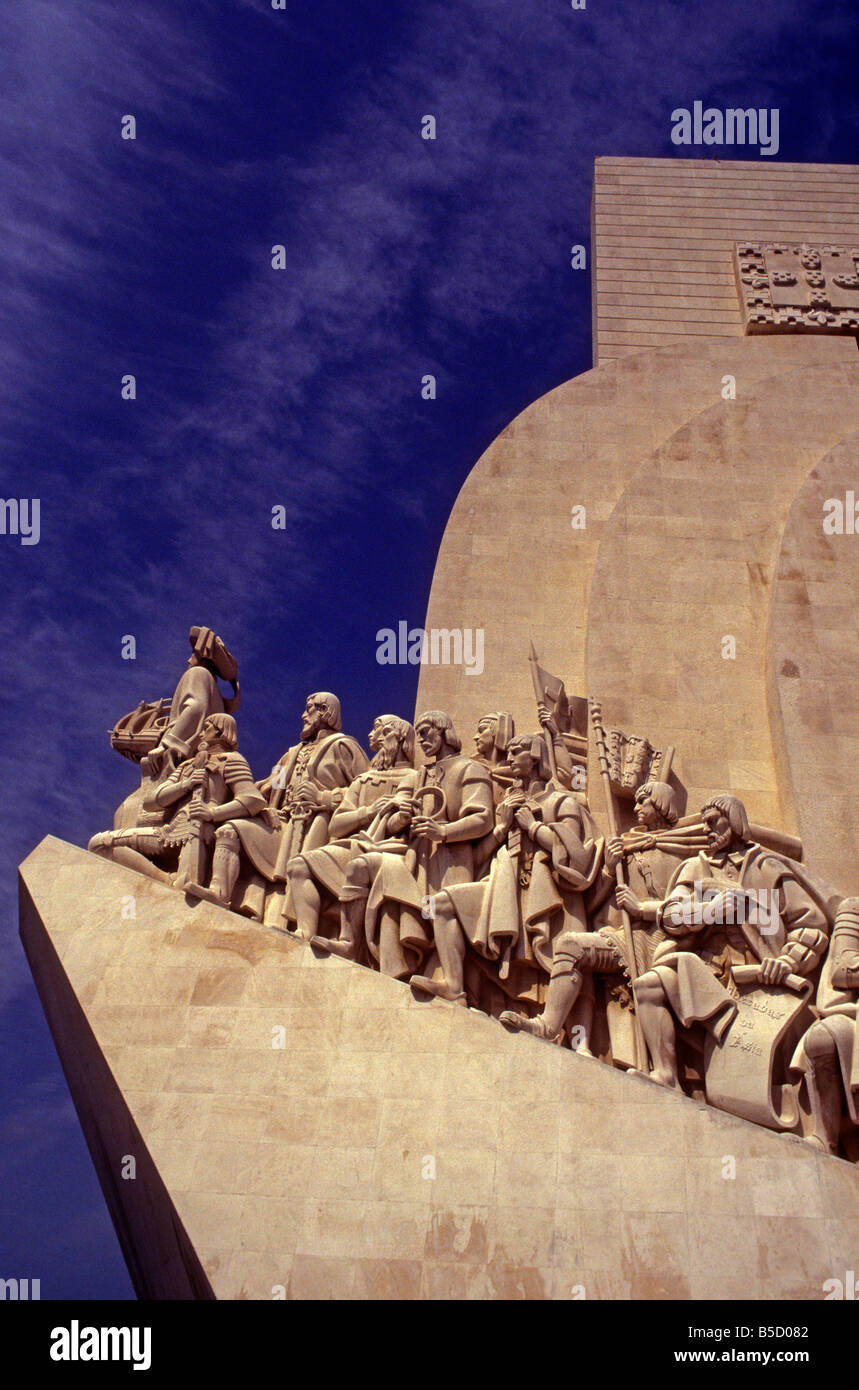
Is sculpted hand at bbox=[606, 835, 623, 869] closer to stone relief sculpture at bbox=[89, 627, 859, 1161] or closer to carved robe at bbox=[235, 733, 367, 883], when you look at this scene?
stone relief sculpture at bbox=[89, 627, 859, 1161]

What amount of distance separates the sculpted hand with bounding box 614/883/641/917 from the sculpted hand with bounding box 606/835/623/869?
0.30 meters

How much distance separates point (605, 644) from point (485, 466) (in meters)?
2.78

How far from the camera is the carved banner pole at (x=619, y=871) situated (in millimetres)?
8008

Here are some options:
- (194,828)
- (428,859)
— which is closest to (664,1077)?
(428,859)

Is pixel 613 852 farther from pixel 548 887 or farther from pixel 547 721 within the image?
pixel 547 721

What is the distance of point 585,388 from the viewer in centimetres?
1347

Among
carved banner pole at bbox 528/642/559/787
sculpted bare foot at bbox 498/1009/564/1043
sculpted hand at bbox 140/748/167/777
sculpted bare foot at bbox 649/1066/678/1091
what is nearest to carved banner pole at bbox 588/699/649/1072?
sculpted bare foot at bbox 649/1066/678/1091

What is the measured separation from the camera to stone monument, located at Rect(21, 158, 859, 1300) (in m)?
7.08

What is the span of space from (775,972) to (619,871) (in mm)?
1322

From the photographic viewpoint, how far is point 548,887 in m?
8.57
